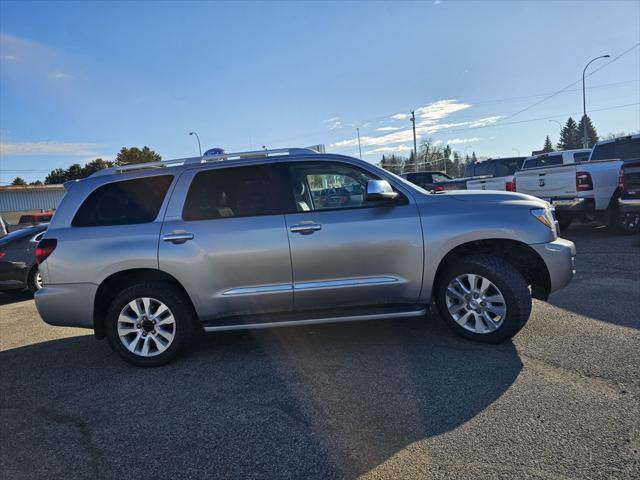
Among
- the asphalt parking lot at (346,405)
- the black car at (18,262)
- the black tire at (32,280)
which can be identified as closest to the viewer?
the asphalt parking lot at (346,405)

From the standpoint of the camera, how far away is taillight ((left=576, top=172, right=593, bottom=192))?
337 inches

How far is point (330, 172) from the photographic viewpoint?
4246 mm

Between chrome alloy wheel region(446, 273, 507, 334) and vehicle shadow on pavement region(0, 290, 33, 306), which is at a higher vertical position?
chrome alloy wheel region(446, 273, 507, 334)

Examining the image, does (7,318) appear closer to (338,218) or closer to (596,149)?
(338,218)

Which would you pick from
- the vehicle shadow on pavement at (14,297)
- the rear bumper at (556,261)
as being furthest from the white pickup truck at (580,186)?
the vehicle shadow on pavement at (14,297)

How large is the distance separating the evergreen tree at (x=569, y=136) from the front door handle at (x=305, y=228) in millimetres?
107799

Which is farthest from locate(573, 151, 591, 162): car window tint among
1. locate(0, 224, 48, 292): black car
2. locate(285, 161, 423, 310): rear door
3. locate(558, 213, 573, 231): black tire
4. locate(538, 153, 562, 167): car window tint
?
locate(0, 224, 48, 292): black car

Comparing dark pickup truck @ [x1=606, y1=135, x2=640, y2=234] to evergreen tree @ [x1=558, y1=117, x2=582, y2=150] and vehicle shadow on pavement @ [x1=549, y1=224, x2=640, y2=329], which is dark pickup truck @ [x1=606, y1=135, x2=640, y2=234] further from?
evergreen tree @ [x1=558, y1=117, x2=582, y2=150]

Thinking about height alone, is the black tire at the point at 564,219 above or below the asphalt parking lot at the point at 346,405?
above

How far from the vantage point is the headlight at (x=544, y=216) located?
12.9 ft

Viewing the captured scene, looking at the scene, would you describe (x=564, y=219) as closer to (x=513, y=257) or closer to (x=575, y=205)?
(x=575, y=205)

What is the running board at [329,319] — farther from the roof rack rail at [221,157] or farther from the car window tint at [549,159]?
the car window tint at [549,159]

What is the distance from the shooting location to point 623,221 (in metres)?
8.91

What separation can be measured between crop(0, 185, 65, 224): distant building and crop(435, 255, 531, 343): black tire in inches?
1958
